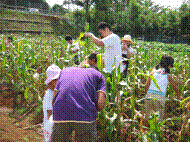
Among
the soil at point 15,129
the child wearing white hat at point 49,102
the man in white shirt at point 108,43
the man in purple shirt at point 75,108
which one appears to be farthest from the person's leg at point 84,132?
the man in white shirt at point 108,43

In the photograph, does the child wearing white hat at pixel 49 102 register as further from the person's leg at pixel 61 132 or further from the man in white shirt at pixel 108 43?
the man in white shirt at pixel 108 43

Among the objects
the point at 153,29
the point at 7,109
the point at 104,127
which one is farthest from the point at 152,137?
the point at 153,29

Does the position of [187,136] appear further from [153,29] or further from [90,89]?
[153,29]

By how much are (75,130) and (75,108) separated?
7.1 inches

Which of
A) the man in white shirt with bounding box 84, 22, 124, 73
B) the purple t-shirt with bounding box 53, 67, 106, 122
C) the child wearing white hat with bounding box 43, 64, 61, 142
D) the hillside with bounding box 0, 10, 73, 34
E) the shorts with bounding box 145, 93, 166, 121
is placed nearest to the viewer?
the purple t-shirt with bounding box 53, 67, 106, 122

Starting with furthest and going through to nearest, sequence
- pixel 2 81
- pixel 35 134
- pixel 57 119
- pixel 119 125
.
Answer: pixel 2 81 < pixel 35 134 < pixel 119 125 < pixel 57 119

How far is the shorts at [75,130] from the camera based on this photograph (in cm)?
146

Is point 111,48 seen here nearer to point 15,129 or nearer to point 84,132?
point 84,132

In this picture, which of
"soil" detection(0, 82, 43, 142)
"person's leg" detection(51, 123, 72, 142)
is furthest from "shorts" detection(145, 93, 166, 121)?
"soil" detection(0, 82, 43, 142)

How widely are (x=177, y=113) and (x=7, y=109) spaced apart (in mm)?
2882

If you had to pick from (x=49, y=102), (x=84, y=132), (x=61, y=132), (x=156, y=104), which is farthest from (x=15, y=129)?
(x=156, y=104)

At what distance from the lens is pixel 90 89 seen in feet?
5.11

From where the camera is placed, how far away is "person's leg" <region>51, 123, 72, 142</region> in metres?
1.46

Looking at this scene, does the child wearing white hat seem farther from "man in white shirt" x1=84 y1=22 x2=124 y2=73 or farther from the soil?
"man in white shirt" x1=84 y1=22 x2=124 y2=73
